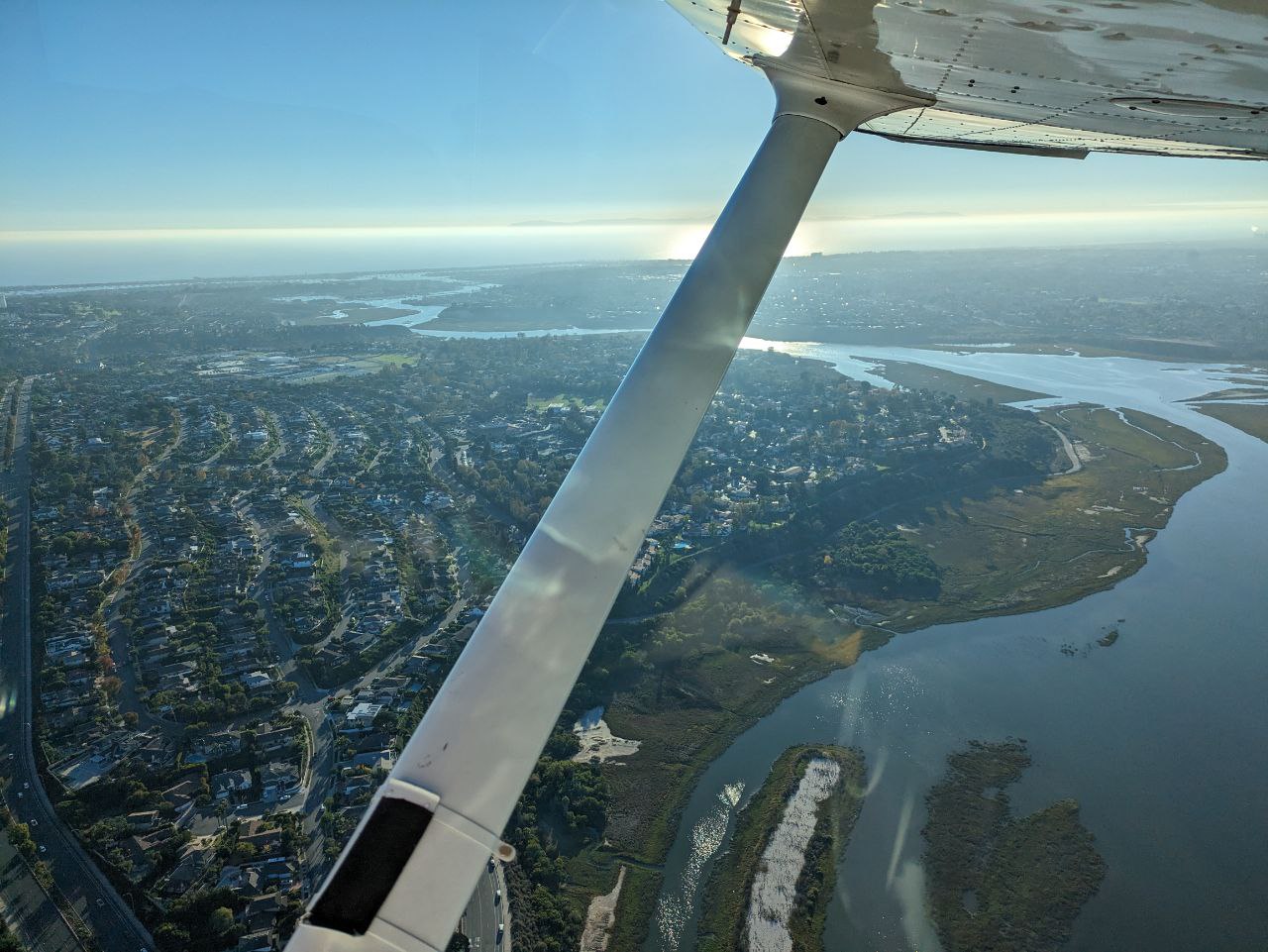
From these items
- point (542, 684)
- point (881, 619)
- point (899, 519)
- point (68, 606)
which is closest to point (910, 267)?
point (899, 519)

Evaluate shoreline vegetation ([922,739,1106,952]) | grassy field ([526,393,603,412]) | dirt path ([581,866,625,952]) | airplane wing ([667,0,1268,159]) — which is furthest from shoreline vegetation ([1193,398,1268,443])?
airplane wing ([667,0,1268,159])

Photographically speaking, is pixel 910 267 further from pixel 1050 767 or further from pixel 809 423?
pixel 1050 767

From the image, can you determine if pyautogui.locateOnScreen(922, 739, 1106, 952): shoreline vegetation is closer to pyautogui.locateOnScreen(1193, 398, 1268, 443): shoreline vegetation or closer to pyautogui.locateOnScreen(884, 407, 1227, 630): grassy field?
pyautogui.locateOnScreen(884, 407, 1227, 630): grassy field

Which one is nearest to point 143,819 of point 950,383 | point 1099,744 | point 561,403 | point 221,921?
point 221,921

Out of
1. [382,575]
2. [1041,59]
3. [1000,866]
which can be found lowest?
[382,575]

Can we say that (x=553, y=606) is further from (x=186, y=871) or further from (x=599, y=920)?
(x=186, y=871)

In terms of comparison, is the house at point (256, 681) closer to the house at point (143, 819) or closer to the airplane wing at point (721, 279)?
the house at point (143, 819)
